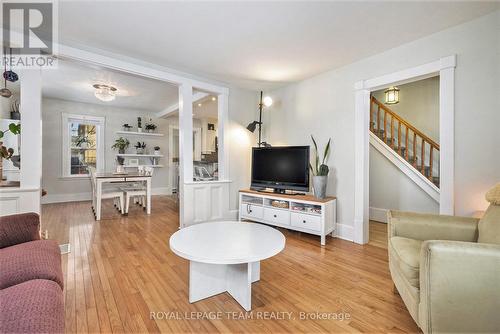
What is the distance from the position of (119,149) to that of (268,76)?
4579 millimetres

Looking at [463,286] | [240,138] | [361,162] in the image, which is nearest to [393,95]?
[361,162]

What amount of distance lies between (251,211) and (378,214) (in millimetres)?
2338

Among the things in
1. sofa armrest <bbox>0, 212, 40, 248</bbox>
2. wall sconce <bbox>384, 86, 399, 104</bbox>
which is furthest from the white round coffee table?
wall sconce <bbox>384, 86, 399, 104</bbox>

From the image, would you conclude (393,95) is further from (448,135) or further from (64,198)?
(64,198)

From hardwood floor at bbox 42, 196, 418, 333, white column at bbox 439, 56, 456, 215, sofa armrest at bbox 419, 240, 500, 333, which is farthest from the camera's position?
white column at bbox 439, 56, 456, 215

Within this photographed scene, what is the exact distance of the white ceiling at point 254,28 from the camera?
6.37ft

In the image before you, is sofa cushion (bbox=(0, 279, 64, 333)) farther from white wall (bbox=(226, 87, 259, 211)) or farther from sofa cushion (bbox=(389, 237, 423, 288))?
white wall (bbox=(226, 87, 259, 211))

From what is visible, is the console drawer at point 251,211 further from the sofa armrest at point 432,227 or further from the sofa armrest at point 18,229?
the sofa armrest at point 18,229

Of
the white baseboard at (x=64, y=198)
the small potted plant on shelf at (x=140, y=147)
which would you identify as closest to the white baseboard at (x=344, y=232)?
the small potted plant on shelf at (x=140, y=147)

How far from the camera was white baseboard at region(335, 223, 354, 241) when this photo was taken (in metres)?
2.99

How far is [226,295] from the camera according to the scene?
174 centimetres

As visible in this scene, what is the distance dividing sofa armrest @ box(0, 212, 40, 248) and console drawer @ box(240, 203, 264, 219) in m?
2.52

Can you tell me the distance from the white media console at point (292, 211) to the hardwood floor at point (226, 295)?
214 mm

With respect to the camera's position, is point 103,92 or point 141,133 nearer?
point 103,92
